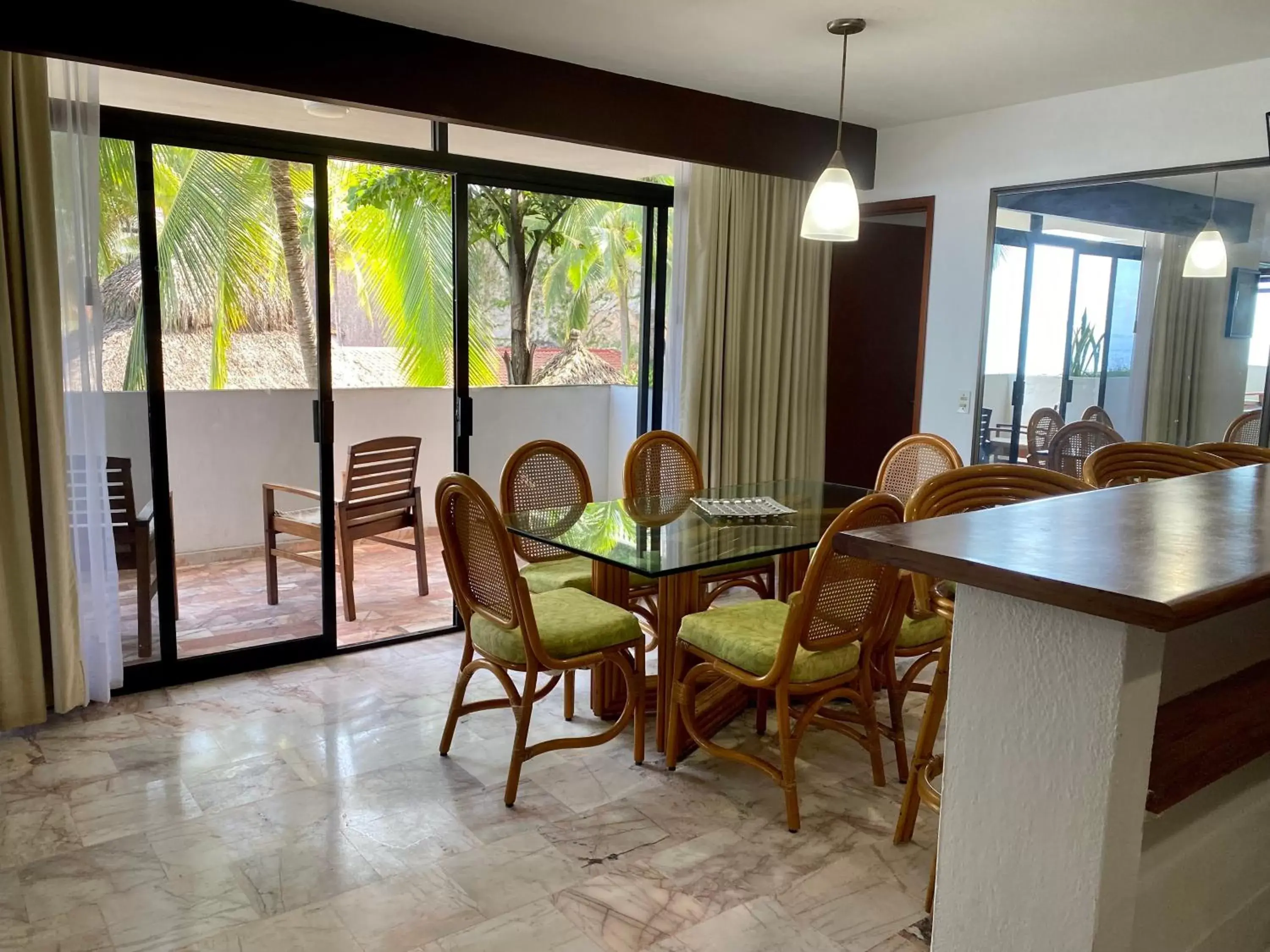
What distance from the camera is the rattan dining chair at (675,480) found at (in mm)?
3605

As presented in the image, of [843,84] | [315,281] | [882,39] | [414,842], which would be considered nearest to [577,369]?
[315,281]

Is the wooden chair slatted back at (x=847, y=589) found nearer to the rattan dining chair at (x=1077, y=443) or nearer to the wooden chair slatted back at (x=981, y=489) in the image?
the wooden chair slatted back at (x=981, y=489)

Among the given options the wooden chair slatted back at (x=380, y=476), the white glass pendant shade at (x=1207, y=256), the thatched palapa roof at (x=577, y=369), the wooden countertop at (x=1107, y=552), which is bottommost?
the wooden chair slatted back at (x=380, y=476)

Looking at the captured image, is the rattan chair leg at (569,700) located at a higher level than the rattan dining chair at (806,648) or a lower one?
→ lower

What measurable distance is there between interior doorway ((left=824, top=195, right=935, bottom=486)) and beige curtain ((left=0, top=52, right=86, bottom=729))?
3568mm

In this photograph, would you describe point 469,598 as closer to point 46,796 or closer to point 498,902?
point 498,902

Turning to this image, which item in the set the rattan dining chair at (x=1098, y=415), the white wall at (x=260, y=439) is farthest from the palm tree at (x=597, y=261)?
the rattan dining chair at (x=1098, y=415)

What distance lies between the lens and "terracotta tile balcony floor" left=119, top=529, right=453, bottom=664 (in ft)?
11.3

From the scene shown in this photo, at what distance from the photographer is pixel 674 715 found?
276 centimetres

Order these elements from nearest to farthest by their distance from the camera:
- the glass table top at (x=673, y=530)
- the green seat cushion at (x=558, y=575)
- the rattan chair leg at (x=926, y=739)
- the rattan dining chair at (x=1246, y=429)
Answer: the rattan chair leg at (x=926, y=739)
the glass table top at (x=673, y=530)
the green seat cushion at (x=558, y=575)
the rattan dining chair at (x=1246, y=429)

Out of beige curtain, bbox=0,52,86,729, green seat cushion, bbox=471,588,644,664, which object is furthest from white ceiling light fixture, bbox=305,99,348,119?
green seat cushion, bbox=471,588,644,664

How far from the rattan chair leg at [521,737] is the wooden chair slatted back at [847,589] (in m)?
0.75

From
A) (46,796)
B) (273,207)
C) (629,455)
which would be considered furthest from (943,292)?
(46,796)

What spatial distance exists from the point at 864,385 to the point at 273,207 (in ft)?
10.4
